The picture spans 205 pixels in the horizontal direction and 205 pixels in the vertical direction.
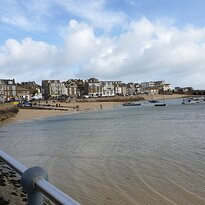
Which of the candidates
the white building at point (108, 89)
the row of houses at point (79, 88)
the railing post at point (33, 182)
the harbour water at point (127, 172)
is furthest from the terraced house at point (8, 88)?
the railing post at point (33, 182)

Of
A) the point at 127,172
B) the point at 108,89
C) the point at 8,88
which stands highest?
the point at 8,88

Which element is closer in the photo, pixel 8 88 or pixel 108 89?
pixel 8 88

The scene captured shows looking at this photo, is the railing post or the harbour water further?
the harbour water

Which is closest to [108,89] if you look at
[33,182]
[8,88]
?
[8,88]

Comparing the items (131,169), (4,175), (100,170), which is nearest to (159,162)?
(131,169)

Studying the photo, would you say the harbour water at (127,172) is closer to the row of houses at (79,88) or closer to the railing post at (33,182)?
the railing post at (33,182)

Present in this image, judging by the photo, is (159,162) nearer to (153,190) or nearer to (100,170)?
(100,170)

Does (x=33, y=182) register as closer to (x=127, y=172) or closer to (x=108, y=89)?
(x=127, y=172)

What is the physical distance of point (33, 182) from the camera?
2109mm

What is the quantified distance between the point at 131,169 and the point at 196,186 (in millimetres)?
2859

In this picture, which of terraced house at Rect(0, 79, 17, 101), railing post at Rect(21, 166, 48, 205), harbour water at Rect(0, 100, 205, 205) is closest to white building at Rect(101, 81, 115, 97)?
terraced house at Rect(0, 79, 17, 101)

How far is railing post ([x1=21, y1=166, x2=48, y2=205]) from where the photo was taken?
2117mm

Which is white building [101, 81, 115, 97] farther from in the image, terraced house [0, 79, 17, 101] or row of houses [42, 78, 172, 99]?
terraced house [0, 79, 17, 101]

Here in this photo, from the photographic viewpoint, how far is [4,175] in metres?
7.22
